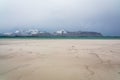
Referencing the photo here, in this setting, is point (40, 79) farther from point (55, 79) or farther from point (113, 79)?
point (113, 79)

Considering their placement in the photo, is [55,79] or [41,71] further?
[41,71]

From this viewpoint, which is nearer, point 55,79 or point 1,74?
point 55,79

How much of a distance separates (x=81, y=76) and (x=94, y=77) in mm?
234

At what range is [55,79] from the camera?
3004mm

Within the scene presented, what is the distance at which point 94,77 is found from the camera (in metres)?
3.09

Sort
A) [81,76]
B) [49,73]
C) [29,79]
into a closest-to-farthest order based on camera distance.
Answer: [29,79]
[81,76]
[49,73]

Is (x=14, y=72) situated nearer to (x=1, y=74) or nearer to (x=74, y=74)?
(x=1, y=74)

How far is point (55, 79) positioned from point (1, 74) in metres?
1.05

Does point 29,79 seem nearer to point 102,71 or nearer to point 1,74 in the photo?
point 1,74

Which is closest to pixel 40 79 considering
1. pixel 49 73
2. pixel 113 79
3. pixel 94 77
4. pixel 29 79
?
pixel 29 79

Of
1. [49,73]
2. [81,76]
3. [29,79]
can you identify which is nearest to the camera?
[29,79]

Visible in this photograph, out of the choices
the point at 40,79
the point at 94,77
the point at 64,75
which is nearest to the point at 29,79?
the point at 40,79

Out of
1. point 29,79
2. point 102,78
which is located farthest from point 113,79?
point 29,79

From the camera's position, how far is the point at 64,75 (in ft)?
10.6
